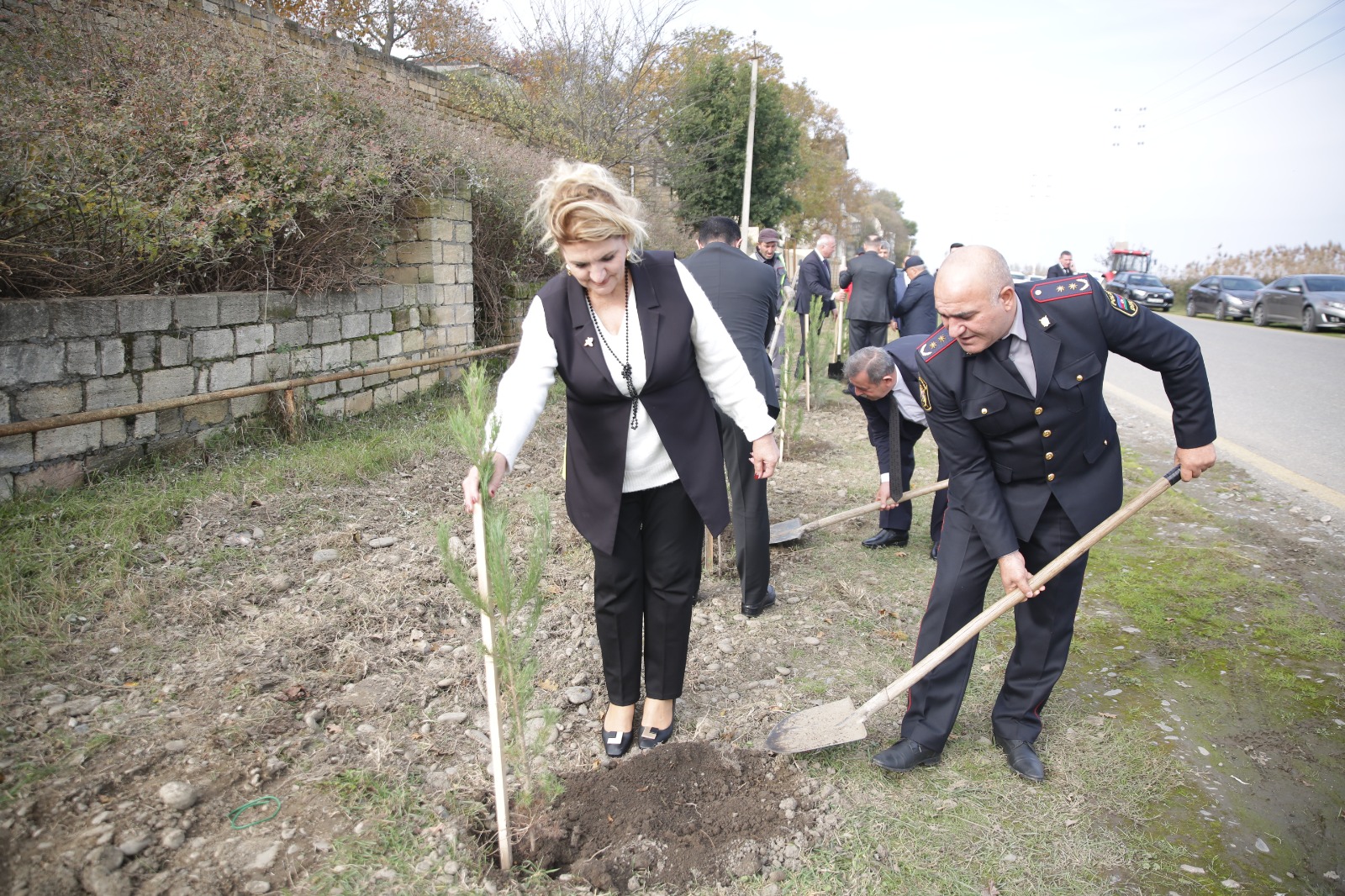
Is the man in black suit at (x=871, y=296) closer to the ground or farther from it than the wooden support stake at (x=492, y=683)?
farther from it

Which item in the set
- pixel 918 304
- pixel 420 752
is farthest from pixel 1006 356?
pixel 918 304

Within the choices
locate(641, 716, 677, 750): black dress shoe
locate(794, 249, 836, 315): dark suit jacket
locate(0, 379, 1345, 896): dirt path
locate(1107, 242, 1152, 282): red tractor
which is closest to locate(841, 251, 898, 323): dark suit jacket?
locate(794, 249, 836, 315): dark suit jacket

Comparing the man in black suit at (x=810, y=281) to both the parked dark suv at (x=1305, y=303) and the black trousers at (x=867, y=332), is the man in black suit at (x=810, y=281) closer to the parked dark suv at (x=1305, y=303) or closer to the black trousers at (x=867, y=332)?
the black trousers at (x=867, y=332)

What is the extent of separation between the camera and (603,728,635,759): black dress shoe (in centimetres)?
286

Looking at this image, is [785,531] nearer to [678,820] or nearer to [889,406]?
[889,406]

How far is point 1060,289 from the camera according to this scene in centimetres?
264

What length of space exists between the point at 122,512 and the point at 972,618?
427 cm

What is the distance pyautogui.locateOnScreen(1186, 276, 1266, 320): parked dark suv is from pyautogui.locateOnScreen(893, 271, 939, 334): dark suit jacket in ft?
61.5

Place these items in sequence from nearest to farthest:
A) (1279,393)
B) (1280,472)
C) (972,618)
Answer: (972,618)
(1280,472)
(1279,393)

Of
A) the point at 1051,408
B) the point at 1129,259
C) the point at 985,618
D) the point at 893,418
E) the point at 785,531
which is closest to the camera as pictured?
the point at 1051,408

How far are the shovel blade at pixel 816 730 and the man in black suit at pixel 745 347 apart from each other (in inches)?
44.3

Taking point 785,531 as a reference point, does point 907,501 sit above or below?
above

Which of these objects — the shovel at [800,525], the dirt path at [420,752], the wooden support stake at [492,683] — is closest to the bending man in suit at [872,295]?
the shovel at [800,525]

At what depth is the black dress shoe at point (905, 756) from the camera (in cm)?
283
